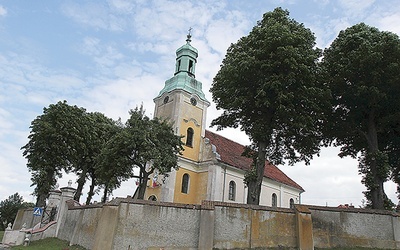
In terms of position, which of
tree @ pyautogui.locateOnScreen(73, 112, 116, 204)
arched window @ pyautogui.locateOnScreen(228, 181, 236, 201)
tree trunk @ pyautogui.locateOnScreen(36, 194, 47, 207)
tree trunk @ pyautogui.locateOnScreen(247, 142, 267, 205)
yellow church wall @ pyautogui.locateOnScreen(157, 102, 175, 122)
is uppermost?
yellow church wall @ pyautogui.locateOnScreen(157, 102, 175, 122)

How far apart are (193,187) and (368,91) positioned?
1870 centimetres

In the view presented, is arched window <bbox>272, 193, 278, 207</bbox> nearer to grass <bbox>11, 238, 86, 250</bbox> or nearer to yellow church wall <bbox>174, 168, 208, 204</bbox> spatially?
yellow church wall <bbox>174, 168, 208, 204</bbox>

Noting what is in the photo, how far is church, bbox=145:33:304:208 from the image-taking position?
105ft

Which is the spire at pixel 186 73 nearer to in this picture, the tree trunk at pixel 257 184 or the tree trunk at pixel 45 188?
the tree trunk at pixel 45 188

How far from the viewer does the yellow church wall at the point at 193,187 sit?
3200 centimetres

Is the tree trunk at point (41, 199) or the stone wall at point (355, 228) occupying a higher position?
the tree trunk at point (41, 199)

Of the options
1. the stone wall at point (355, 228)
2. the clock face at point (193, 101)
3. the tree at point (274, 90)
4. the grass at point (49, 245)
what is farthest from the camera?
the clock face at point (193, 101)

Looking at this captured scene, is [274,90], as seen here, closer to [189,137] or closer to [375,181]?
[375,181]

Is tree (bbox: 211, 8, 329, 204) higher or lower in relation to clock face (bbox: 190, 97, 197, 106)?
lower

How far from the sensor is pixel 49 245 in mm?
20359

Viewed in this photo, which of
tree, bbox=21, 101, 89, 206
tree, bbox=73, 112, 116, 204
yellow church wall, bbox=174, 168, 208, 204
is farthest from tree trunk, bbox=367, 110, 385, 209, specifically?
tree, bbox=21, 101, 89, 206

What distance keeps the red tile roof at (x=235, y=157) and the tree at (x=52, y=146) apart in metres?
13.4

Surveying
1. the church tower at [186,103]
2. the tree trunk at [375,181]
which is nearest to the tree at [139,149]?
the church tower at [186,103]

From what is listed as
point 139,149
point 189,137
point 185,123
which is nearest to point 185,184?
point 189,137
